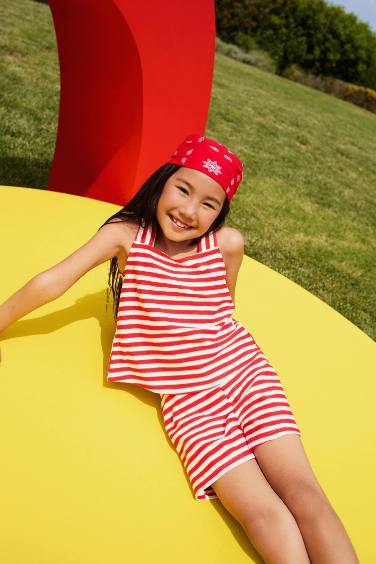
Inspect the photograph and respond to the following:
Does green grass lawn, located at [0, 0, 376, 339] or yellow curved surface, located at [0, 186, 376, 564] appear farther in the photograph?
green grass lawn, located at [0, 0, 376, 339]

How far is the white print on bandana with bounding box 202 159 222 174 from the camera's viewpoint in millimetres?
Answer: 1596

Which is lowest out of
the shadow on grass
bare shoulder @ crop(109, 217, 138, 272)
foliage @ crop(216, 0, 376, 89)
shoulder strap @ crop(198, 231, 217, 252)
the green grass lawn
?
the shadow on grass

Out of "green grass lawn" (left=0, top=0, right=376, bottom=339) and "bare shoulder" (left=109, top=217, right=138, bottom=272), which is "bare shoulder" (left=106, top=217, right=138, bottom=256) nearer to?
"bare shoulder" (left=109, top=217, right=138, bottom=272)

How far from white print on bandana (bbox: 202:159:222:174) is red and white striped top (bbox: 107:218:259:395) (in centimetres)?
28

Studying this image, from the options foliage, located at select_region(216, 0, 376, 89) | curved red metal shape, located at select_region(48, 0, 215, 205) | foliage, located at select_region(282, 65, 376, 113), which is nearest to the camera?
curved red metal shape, located at select_region(48, 0, 215, 205)

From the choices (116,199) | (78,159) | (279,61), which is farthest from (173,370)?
(279,61)

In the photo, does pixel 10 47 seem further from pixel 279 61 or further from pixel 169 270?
pixel 279 61

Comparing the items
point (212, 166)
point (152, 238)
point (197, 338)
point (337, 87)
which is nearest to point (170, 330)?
point (197, 338)

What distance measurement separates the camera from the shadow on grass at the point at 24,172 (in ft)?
12.4

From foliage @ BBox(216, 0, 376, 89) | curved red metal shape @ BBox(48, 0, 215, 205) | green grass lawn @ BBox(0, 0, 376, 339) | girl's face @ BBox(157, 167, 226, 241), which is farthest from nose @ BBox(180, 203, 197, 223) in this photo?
foliage @ BBox(216, 0, 376, 89)

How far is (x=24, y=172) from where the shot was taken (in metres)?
3.96

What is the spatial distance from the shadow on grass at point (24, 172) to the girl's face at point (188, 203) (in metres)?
2.46

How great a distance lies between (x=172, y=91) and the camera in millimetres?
2631

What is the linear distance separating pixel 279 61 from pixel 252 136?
12.3 m
